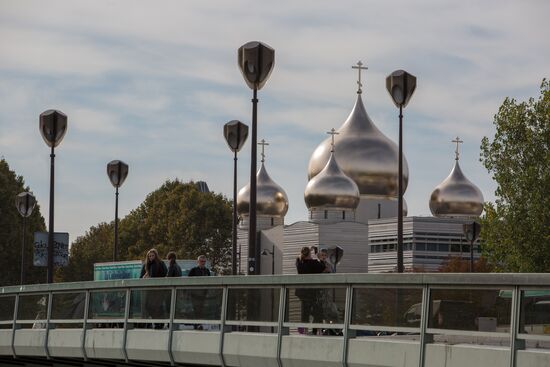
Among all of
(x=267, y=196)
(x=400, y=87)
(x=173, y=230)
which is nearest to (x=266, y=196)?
(x=267, y=196)

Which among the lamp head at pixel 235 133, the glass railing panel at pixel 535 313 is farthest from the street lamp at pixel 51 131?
the glass railing panel at pixel 535 313

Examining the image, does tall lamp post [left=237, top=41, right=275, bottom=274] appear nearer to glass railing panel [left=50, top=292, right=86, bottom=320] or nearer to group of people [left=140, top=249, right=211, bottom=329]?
group of people [left=140, top=249, right=211, bottom=329]

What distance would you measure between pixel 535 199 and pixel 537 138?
2652 millimetres

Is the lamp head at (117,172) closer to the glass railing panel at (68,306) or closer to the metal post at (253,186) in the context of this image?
the metal post at (253,186)

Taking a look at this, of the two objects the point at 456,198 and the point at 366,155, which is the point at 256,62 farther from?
the point at 456,198

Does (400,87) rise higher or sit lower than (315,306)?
higher

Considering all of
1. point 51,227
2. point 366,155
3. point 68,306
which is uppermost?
point 366,155

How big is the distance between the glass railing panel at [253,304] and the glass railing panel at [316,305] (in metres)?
0.38

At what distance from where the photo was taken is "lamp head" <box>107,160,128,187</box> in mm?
49281

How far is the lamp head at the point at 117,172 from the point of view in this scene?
4928cm

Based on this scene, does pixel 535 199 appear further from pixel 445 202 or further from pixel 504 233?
pixel 445 202

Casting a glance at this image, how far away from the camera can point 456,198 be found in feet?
450

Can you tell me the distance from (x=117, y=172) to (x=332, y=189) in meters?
84.7

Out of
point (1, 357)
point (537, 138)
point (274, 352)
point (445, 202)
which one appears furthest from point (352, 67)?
point (274, 352)
